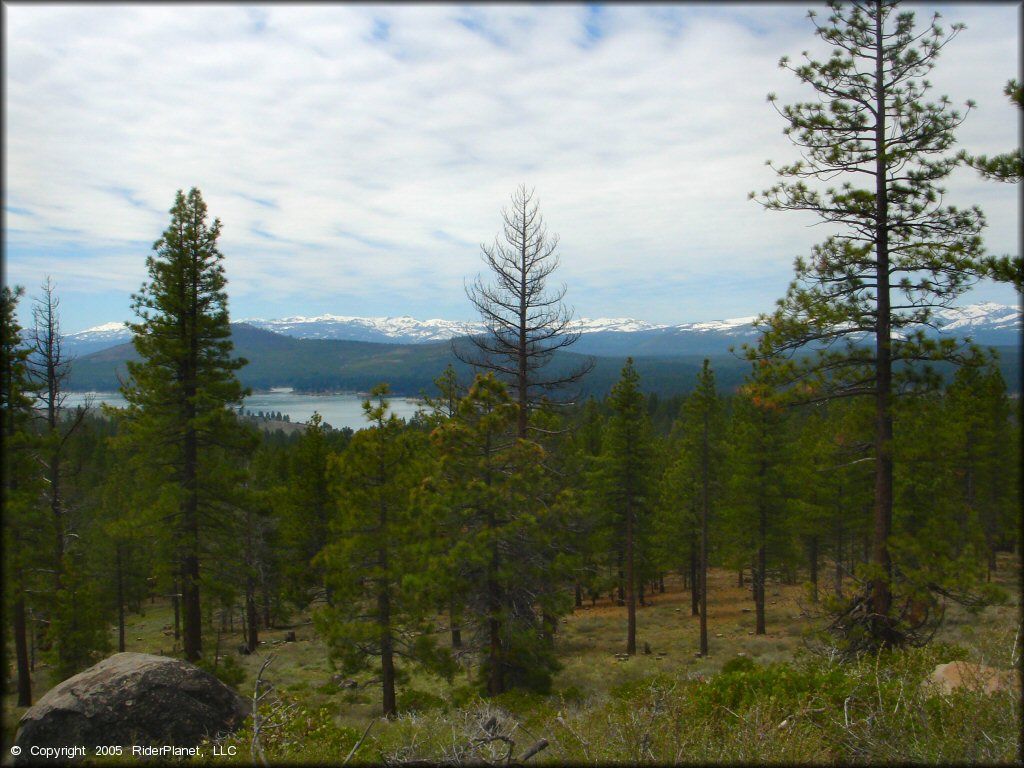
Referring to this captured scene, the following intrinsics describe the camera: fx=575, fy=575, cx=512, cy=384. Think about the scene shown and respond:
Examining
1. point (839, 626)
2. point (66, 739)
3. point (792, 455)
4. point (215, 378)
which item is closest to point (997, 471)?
point (792, 455)

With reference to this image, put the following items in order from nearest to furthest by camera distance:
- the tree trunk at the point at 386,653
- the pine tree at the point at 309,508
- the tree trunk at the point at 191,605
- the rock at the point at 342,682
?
the tree trunk at the point at 386,653, the tree trunk at the point at 191,605, the rock at the point at 342,682, the pine tree at the point at 309,508

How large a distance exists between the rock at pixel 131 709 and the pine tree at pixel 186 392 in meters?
4.25

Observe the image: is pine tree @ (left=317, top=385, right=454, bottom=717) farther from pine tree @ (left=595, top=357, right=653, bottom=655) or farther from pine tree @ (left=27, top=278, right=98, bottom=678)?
pine tree @ (left=595, top=357, right=653, bottom=655)

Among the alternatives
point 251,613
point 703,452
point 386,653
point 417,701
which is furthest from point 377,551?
point 703,452

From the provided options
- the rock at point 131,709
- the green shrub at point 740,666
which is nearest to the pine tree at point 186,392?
the rock at point 131,709

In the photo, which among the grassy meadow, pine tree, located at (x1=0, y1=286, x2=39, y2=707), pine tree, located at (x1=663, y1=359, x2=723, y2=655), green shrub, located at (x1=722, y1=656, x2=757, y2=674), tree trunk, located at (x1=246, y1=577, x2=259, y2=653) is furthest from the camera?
tree trunk, located at (x1=246, y1=577, x2=259, y2=653)

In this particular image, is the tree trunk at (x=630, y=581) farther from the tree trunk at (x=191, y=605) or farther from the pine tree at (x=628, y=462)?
the tree trunk at (x=191, y=605)

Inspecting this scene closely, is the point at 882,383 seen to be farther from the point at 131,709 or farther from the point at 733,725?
the point at 131,709

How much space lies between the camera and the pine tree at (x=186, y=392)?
1404 centimetres

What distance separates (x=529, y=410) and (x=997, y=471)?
29.4 metres

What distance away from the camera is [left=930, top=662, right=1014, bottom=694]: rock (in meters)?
6.54

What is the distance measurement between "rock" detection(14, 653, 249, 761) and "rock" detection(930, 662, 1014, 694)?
10.8m

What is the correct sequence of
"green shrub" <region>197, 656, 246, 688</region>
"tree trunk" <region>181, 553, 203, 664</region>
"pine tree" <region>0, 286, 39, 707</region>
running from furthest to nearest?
1. "tree trunk" <region>181, 553, 203, 664</region>
2. "green shrub" <region>197, 656, 246, 688</region>
3. "pine tree" <region>0, 286, 39, 707</region>

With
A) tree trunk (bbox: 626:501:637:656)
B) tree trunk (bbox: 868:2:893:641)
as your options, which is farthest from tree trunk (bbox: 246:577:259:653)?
tree trunk (bbox: 868:2:893:641)
